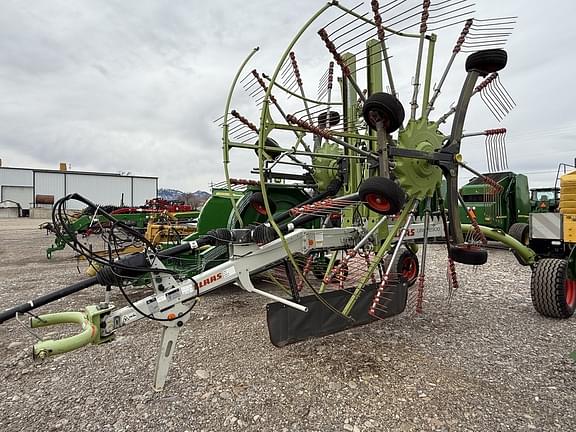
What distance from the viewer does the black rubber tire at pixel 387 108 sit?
10.4 ft

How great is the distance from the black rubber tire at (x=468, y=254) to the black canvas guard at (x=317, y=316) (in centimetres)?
72

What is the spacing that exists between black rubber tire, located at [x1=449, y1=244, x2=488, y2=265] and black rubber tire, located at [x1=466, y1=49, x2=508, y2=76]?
5.73 feet

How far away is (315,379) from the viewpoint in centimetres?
351

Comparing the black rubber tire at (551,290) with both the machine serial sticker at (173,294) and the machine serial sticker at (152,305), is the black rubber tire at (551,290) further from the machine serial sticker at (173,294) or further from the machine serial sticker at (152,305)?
the machine serial sticker at (152,305)

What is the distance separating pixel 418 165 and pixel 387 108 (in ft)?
3.22

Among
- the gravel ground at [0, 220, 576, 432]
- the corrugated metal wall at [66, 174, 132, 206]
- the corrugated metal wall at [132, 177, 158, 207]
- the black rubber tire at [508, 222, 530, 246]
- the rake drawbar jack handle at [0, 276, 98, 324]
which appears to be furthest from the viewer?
the corrugated metal wall at [132, 177, 158, 207]

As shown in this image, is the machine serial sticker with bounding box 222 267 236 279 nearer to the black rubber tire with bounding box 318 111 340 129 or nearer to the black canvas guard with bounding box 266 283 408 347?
the black canvas guard with bounding box 266 283 408 347

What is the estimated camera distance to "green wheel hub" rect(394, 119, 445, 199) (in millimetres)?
3916

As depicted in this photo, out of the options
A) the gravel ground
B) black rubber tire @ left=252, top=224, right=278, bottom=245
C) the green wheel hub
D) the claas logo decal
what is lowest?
the gravel ground

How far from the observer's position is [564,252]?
21.7 feet

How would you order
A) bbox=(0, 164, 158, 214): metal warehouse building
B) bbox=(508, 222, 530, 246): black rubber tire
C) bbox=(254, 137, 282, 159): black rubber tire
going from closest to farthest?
bbox=(254, 137, 282, 159): black rubber tire
bbox=(508, 222, 530, 246): black rubber tire
bbox=(0, 164, 158, 214): metal warehouse building

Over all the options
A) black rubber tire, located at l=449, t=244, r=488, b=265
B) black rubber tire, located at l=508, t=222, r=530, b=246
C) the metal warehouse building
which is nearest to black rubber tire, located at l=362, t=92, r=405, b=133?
black rubber tire, located at l=449, t=244, r=488, b=265

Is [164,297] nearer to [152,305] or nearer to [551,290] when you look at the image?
[152,305]

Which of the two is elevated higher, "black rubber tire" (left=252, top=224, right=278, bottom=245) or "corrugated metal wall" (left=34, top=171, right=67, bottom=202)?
"corrugated metal wall" (left=34, top=171, right=67, bottom=202)
